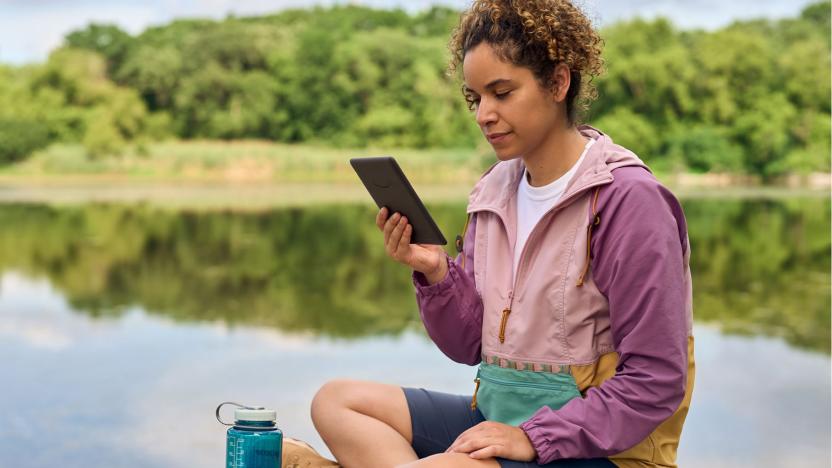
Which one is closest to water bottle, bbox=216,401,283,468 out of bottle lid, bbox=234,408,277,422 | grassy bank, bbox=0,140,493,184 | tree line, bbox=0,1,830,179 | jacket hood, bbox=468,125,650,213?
bottle lid, bbox=234,408,277,422

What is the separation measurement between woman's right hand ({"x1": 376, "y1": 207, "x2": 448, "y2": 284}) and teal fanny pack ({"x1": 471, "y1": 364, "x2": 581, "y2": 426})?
0.19m

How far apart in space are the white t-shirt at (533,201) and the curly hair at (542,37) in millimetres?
110

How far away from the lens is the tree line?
2902 centimetres

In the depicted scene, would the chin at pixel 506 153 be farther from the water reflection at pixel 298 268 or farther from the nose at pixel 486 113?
the water reflection at pixel 298 268

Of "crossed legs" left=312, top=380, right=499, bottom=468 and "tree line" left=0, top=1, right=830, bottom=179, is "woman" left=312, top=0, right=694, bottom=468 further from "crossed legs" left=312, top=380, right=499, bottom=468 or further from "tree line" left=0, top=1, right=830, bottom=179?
"tree line" left=0, top=1, right=830, bottom=179

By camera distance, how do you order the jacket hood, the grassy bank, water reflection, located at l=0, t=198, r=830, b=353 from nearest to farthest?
the jacket hood, water reflection, located at l=0, t=198, r=830, b=353, the grassy bank

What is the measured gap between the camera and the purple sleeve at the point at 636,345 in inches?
72.9

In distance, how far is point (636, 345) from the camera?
185 cm

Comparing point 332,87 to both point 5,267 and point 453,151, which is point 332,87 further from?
point 5,267

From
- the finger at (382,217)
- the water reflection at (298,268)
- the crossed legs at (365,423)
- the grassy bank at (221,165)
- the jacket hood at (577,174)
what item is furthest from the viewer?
the grassy bank at (221,165)

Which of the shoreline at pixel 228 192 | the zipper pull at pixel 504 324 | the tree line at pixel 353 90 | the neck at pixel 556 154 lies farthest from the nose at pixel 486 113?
the tree line at pixel 353 90

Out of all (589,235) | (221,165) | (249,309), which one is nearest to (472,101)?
(589,235)

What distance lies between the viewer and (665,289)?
1850 mm

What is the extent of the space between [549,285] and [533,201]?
0.18 meters
